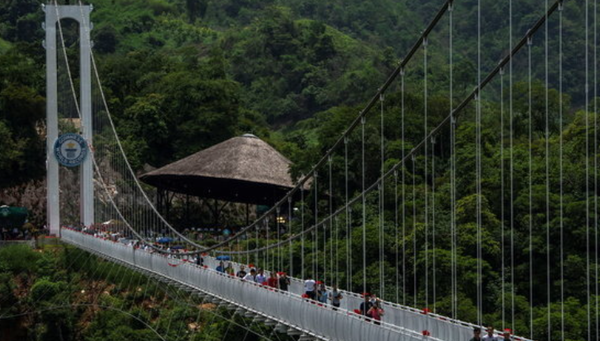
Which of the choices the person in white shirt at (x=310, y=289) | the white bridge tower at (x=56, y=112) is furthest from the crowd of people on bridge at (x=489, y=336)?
the white bridge tower at (x=56, y=112)

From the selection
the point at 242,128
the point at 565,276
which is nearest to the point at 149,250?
the point at 565,276

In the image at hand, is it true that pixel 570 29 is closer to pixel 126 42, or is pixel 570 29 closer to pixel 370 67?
pixel 370 67

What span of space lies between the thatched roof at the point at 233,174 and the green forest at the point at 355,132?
5.36 feet

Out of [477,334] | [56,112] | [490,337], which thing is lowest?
[490,337]

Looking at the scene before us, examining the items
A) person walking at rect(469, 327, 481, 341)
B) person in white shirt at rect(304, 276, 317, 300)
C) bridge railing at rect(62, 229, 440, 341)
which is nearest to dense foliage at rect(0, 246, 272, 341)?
bridge railing at rect(62, 229, 440, 341)

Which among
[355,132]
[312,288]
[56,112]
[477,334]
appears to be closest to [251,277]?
[312,288]

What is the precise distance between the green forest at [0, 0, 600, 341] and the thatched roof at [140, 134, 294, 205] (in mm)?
1633

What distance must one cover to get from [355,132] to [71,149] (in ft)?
60.0

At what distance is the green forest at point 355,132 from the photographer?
3809 cm

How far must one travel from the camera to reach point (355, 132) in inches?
2007

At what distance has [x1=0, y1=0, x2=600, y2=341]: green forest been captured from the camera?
38.1 meters

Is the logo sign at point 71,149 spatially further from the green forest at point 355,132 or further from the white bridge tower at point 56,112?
the green forest at point 355,132

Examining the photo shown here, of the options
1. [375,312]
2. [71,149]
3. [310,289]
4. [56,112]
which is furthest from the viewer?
[56,112]

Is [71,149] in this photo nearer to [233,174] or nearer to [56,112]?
[56,112]
